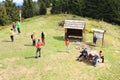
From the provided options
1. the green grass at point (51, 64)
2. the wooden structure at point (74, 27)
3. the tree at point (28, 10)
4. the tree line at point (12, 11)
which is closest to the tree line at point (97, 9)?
the tree line at point (12, 11)

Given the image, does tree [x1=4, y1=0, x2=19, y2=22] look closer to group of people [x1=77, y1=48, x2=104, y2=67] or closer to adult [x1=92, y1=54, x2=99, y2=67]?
group of people [x1=77, y1=48, x2=104, y2=67]

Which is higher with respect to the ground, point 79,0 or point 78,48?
point 79,0

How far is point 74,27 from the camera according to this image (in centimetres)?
3559

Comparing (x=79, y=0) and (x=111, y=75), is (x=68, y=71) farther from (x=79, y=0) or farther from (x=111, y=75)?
(x=79, y=0)

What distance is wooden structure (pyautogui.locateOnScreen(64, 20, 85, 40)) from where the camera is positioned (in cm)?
3559

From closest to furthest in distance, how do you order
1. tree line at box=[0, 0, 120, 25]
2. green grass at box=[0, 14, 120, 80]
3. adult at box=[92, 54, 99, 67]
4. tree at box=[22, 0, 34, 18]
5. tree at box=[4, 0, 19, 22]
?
green grass at box=[0, 14, 120, 80] < adult at box=[92, 54, 99, 67] < tree line at box=[0, 0, 120, 25] < tree at box=[4, 0, 19, 22] < tree at box=[22, 0, 34, 18]

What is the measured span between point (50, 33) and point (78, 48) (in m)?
10.2

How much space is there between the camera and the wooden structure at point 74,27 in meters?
35.6

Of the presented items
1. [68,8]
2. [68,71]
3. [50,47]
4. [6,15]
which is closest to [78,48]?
[50,47]

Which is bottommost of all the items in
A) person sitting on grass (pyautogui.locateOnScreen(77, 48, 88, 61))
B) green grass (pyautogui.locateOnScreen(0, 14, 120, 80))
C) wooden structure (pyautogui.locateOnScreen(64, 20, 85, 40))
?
green grass (pyautogui.locateOnScreen(0, 14, 120, 80))

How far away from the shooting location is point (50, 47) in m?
31.2

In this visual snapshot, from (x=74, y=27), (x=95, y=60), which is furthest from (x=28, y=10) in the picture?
(x=95, y=60)

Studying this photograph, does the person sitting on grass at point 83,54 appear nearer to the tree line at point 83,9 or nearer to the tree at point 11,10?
the tree line at point 83,9

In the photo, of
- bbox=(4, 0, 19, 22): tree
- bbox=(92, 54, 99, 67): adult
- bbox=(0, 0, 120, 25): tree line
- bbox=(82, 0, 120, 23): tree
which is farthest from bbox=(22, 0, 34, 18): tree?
bbox=(92, 54, 99, 67): adult
